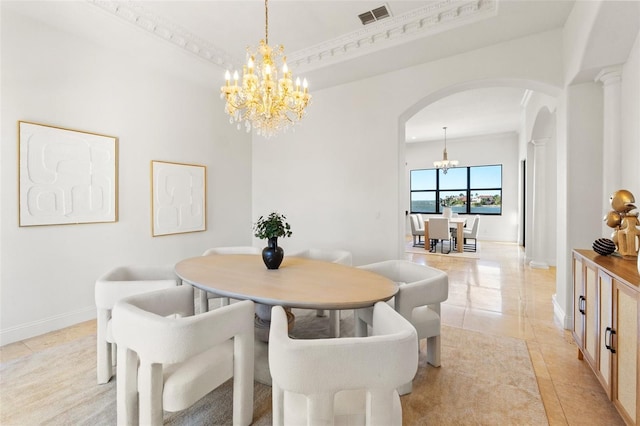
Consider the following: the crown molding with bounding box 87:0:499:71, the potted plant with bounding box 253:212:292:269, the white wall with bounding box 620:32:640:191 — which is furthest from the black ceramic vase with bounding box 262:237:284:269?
the white wall with bounding box 620:32:640:191

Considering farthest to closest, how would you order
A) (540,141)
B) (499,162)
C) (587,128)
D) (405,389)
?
1. (499,162)
2. (540,141)
3. (587,128)
4. (405,389)

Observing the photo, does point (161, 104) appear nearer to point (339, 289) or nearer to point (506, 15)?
point (339, 289)

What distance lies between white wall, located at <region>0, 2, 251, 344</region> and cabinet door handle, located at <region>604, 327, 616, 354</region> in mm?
4408

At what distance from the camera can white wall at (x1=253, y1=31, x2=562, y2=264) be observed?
3236 mm

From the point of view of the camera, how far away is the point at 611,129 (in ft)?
8.35

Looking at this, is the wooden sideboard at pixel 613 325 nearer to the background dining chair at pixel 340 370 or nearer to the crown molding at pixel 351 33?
the background dining chair at pixel 340 370

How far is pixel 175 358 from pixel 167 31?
11.2ft

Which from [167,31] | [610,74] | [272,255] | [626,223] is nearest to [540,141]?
[610,74]

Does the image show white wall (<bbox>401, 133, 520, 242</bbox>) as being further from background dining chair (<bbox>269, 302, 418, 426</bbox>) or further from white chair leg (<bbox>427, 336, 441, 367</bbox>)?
background dining chair (<bbox>269, 302, 418, 426</bbox>)

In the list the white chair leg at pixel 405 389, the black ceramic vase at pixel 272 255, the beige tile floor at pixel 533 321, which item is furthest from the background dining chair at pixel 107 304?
the beige tile floor at pixel 533 321

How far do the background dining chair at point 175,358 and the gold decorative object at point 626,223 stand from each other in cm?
252

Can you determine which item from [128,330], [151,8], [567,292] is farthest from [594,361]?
[151,8]

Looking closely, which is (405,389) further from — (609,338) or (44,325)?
(44,325)

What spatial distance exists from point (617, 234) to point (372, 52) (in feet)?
9.55
